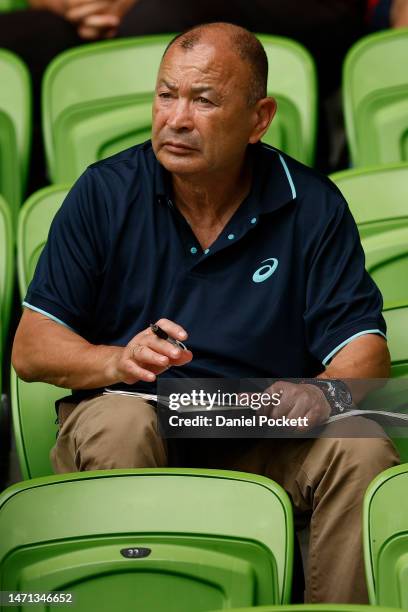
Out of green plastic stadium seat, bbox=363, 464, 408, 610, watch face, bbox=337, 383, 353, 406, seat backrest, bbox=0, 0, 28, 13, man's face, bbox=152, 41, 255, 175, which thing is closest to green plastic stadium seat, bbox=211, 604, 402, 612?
green plastic stadium seat, bbox=363, 464, 408, 610

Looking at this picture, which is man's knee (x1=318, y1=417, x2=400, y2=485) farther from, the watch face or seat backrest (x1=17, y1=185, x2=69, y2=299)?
seat backrest (x1=17, y1=185, x2=69, y2=299)

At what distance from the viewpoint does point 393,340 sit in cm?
253

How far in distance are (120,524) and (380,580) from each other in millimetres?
406

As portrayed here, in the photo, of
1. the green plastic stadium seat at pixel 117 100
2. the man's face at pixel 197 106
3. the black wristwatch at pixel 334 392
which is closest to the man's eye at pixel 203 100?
the man's face at pixel 197 106

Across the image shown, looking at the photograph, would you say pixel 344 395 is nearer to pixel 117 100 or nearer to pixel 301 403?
pixel 301 403

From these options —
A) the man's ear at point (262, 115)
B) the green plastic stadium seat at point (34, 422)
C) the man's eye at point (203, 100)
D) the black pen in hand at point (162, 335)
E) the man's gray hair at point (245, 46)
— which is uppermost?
the man's gray hair at point (245, 46)

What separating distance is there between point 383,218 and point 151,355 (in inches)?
35.3

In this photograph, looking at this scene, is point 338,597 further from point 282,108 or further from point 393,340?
point 282,108

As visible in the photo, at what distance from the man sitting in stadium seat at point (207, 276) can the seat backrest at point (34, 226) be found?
0.82 ft

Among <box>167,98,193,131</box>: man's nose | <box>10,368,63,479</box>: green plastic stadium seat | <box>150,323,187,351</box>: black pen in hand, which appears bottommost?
<box>10,368,63,479</box>: green plastic stadium seat

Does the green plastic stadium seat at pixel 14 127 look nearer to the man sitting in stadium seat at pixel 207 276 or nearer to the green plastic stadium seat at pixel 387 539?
the man sitting in stadium seat at pixel 207 276

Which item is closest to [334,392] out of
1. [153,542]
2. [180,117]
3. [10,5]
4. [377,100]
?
[153,542]

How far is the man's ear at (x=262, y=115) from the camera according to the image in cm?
251

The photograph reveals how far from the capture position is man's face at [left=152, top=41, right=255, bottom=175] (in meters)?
2.43
